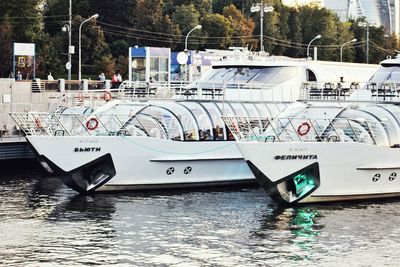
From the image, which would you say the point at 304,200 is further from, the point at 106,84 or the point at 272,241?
the point at 106,84

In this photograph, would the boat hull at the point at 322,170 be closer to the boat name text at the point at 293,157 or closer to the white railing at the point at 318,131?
the boat name text at the point at 293,157

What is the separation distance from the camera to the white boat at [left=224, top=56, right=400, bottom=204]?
3419 centimetres

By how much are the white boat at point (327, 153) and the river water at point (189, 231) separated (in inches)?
22.1

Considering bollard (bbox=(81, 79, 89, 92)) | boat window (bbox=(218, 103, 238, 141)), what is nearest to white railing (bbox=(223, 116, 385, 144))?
boat window (bbox=(218, 103, 238, 141))

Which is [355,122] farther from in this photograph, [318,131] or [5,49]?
[5,49]

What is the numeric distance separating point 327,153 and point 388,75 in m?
9.89

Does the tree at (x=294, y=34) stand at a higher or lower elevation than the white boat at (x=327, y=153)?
higher

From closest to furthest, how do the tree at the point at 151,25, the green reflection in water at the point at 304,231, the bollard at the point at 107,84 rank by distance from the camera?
1. the green reflection in water at the point at 304,231
2. the bollard at the point at 107,84
3. the tree at the point at 151,25

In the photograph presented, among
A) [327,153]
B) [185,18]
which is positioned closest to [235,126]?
[327,153]

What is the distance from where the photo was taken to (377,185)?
36188mm

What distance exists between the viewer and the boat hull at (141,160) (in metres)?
37.8

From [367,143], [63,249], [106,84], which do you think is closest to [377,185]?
[367,143]

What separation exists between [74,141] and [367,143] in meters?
10.2

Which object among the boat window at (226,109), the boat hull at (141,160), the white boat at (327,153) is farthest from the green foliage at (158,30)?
the white boat at (327,153)
